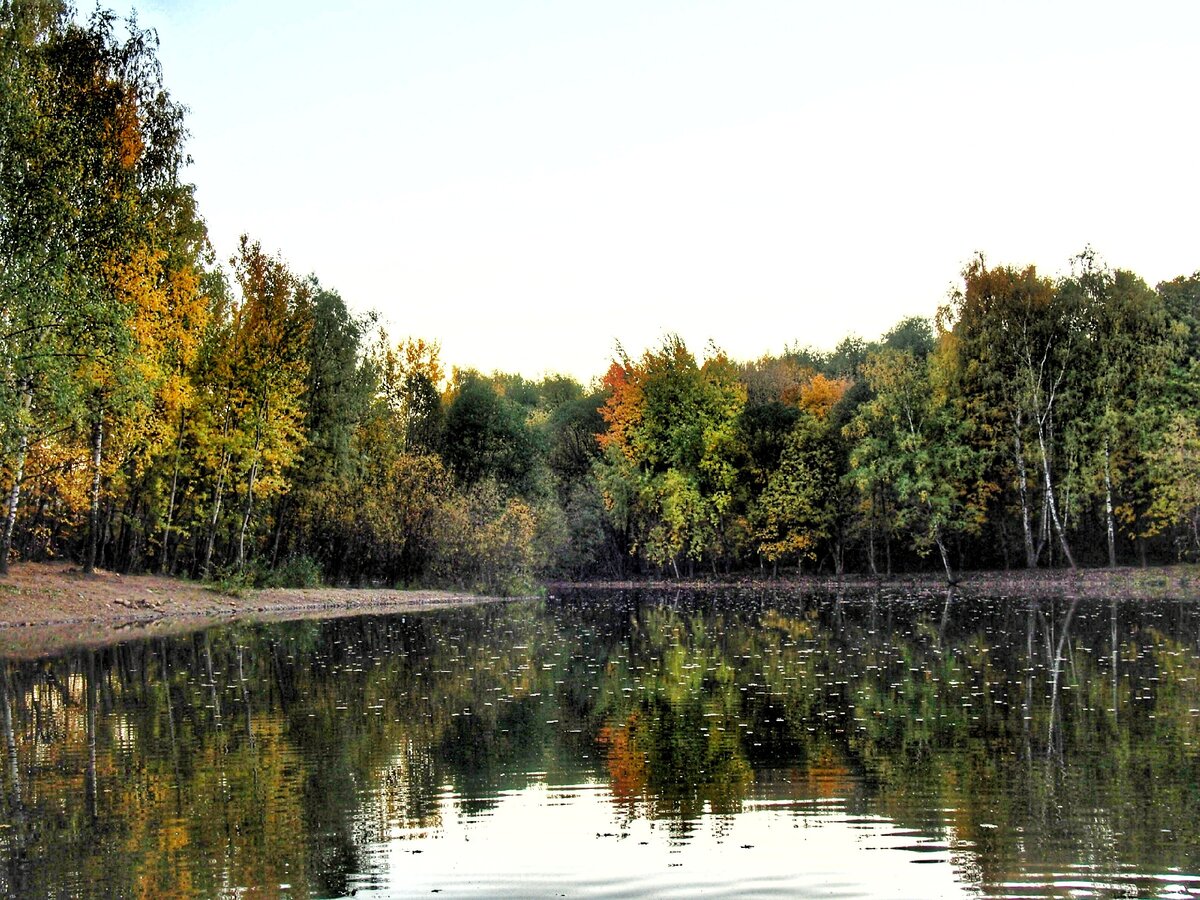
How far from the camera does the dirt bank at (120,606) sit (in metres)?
32.3

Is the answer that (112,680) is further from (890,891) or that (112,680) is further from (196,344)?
(196,344)

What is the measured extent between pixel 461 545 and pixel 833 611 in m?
24.7

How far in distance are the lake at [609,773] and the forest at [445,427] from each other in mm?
14894

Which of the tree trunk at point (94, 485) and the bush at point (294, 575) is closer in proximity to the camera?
the tree trunk at point (94, 485)

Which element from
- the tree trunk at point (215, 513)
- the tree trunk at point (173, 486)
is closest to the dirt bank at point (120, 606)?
the tree trunk at point (173, 486)

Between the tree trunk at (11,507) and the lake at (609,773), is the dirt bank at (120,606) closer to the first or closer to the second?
the tree trunk at (11,507)

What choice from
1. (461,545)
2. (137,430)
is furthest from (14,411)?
(461,545)

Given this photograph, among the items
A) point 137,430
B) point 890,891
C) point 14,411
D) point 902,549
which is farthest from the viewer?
point 902,549

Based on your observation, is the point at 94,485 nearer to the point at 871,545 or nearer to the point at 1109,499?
the point at 871,545

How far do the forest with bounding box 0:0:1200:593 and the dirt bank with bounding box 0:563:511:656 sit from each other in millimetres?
1526

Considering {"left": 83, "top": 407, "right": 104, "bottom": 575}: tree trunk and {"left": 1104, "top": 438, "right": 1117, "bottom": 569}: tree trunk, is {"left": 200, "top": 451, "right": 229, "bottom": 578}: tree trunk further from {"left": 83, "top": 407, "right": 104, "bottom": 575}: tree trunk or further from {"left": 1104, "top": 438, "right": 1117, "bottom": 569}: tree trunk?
{"left": 1104, "top": 438, "right": 1117, "bottom": 569}: tree trunk

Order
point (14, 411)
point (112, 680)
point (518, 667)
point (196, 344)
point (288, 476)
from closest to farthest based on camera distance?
point (112, 680) < point (518, 667) < point (14, 411) < point (196, 344) < point (288, 476)

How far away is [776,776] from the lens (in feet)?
40.7

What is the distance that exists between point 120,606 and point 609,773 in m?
30.2
